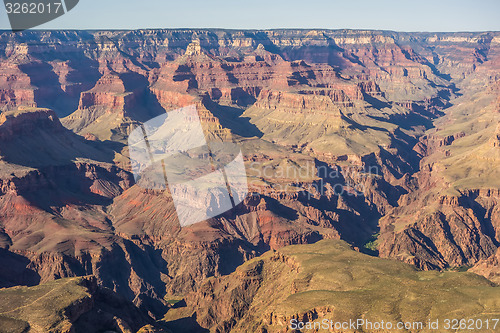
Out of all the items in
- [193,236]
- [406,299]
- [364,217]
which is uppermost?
[406,299]

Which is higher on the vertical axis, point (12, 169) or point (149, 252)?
point (12, 169)

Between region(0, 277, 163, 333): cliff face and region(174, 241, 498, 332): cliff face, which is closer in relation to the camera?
region(0, 277, 163, 333): cliff face

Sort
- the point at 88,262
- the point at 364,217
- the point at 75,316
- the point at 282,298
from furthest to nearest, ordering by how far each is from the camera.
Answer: the point at 364,217
the point at 88,262
the point at 282,298
the point at 75,316

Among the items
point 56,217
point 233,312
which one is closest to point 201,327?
point 233,312

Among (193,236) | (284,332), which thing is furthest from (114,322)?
(193,236)

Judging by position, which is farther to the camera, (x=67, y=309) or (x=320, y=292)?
(x=320, y=292)

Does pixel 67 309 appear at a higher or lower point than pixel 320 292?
higher

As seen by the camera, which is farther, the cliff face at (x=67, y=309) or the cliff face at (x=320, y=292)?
the cliff face at (x=320, y=292)

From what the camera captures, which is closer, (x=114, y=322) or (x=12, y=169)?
(x=114, y=322)

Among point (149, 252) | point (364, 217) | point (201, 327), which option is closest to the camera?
point (201, 327)

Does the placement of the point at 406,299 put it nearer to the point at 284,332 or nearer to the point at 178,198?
the point at 284,332
